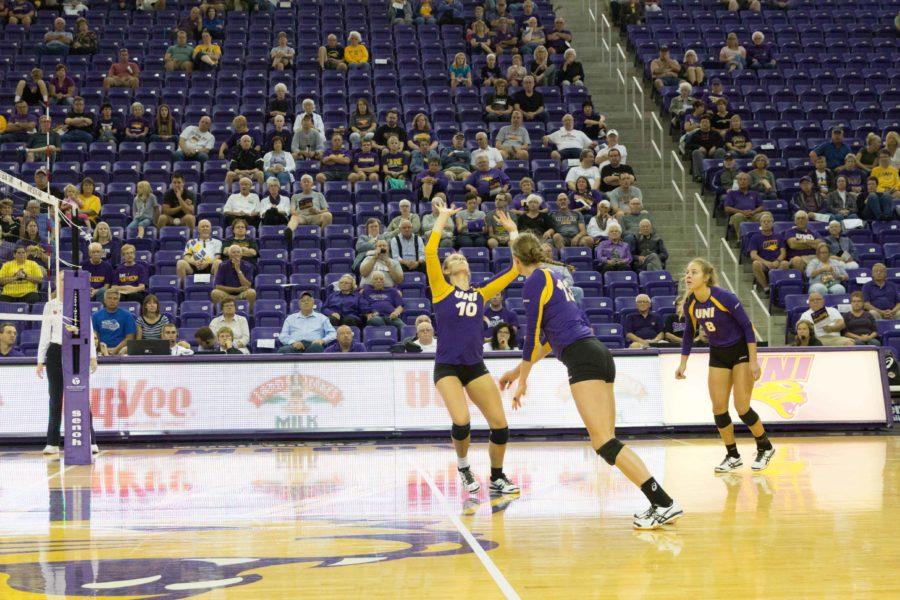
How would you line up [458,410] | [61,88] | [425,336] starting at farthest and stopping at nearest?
[61,88] < [425,336] < [458,410]

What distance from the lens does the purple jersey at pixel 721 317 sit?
10.7 metres

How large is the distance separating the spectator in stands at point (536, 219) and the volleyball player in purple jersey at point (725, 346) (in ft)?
25.4

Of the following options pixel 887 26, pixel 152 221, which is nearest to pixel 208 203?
pixel 152 221

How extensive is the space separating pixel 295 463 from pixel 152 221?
857 cm

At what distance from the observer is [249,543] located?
280 inches

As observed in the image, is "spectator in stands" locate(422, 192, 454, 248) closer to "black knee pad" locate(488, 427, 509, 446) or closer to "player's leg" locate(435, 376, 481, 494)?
"player's leg" locate(435, 376, 481, 494)

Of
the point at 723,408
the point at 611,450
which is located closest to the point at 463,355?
the point at 611,450

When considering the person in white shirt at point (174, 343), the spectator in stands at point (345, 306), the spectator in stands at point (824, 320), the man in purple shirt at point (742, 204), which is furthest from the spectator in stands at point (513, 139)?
the person in white shirt at point (174, 343)

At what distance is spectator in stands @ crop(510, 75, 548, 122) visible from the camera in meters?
22.6

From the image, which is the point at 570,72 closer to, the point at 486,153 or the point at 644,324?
the point at 486,153

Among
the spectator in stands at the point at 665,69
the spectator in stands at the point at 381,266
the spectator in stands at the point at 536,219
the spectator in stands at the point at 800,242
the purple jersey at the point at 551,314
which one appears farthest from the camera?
the spectator in stands at the point at 665,69

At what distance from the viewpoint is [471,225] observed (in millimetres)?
18969

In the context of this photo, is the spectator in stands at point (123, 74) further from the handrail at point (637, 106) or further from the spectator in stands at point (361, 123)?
the handrail at point (637, 106)

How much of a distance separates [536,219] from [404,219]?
7.45 ft
